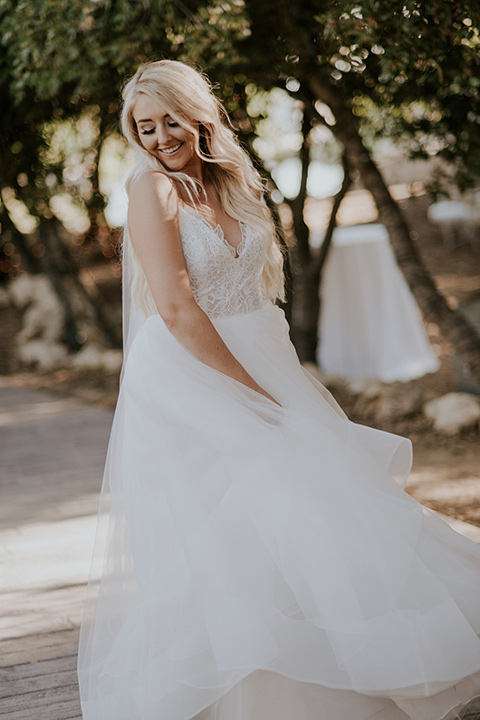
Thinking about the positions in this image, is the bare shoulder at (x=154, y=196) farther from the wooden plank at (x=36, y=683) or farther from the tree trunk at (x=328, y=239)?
the tree trunk at (x=328, y=239)

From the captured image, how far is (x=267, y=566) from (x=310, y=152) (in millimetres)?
7020

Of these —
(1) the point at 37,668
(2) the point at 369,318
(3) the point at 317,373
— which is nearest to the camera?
(1) the point at 37,668

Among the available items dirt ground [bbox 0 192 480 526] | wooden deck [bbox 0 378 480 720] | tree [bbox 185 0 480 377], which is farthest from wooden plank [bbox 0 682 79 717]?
tree [bbox 185 0 480 377]

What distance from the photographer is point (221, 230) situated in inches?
93.3

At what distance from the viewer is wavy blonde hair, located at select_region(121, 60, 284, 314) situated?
2.27m

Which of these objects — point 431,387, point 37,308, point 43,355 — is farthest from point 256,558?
point 37,308

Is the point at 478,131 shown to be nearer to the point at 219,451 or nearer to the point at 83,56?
the point at 83,56

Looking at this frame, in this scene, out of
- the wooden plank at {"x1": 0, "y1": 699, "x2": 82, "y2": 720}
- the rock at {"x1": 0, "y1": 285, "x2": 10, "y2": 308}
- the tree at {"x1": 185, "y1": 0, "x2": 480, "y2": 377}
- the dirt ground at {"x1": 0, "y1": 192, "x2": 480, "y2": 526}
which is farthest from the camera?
the rock at {"x1": 0, "y1": 285, "x2": 10, "y2": 308}

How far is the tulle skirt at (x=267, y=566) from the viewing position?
207 cm

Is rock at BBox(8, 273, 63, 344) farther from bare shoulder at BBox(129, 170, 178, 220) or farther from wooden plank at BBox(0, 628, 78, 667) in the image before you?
bare shoulder at BBox(129, 170, 178, 220)

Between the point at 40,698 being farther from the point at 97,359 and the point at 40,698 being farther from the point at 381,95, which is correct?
the point at 97,359

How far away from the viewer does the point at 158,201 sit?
220 cm

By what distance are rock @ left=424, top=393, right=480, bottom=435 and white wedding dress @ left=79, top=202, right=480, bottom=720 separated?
3.42 metres

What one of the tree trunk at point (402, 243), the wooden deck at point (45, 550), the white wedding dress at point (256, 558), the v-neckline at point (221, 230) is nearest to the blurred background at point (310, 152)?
the tree trunk at point (402, 243)
